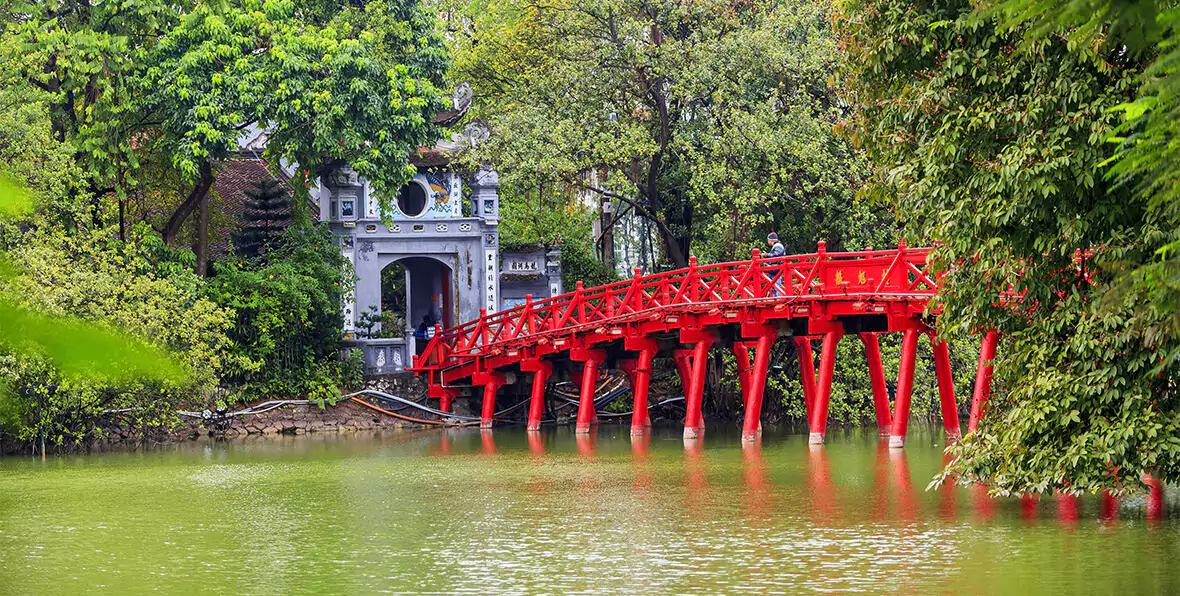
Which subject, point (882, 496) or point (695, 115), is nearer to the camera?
point (882, 496)

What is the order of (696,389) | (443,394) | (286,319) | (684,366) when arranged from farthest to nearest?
(443,394) < (286,319) < (684,366) < (696,389)

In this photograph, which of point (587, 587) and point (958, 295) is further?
point (958, 295)

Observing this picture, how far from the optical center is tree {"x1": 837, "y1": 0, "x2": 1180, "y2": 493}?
13586 millimetres

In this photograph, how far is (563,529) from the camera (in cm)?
1530

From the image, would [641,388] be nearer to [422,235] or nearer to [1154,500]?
[422,235]

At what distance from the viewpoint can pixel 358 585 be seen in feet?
39.9

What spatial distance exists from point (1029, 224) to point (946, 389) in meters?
11.3

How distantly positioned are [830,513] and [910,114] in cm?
421

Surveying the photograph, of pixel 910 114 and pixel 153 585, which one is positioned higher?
pixel 910 114

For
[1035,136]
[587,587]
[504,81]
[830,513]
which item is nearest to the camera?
[587,587]

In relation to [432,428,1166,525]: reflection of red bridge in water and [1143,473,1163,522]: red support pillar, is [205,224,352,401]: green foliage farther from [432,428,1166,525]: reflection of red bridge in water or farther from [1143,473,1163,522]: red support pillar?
[1143,473,1163,522]: red support pillar

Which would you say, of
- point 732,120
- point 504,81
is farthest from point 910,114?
point 504,81

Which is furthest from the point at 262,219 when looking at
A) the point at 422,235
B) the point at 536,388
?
the point at 536,388

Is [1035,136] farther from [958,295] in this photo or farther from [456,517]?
[456,517]
